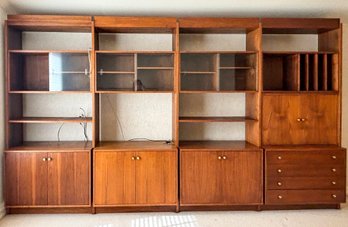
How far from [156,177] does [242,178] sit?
92 centimetres

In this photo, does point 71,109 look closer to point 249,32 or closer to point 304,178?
point 249,32

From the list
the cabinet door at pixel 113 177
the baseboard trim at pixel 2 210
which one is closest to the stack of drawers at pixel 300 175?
the cabinet door at pixel 113 177

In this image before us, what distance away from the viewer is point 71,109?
4.52 meters

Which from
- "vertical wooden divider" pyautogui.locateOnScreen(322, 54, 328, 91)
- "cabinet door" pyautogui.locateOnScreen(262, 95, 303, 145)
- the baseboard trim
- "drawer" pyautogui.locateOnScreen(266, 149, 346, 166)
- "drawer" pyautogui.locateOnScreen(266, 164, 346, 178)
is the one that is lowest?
the baseboard trim

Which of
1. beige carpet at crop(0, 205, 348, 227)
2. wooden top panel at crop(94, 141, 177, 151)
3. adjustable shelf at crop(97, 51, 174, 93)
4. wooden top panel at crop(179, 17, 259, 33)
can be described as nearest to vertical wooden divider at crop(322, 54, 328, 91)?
wooden top panel at crop(179, 17, 259, 33)

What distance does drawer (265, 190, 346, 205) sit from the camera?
13.3 feet

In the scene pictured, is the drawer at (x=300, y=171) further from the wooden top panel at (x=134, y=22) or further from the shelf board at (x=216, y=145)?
the wooden top panel at (x=134, y=22)

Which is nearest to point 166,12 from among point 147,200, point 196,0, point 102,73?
point 196,0

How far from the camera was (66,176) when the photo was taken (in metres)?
3.96

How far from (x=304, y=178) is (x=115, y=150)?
2051mm

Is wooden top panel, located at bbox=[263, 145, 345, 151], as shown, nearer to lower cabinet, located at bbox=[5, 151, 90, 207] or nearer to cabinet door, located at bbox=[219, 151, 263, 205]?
cabinet door, located at bbox=[219, 151, 263, 205]

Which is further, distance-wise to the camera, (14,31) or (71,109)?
(71,109)

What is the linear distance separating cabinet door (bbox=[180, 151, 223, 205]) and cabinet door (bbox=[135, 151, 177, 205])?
0.10 metres

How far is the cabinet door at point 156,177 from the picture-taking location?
3.99 meters
